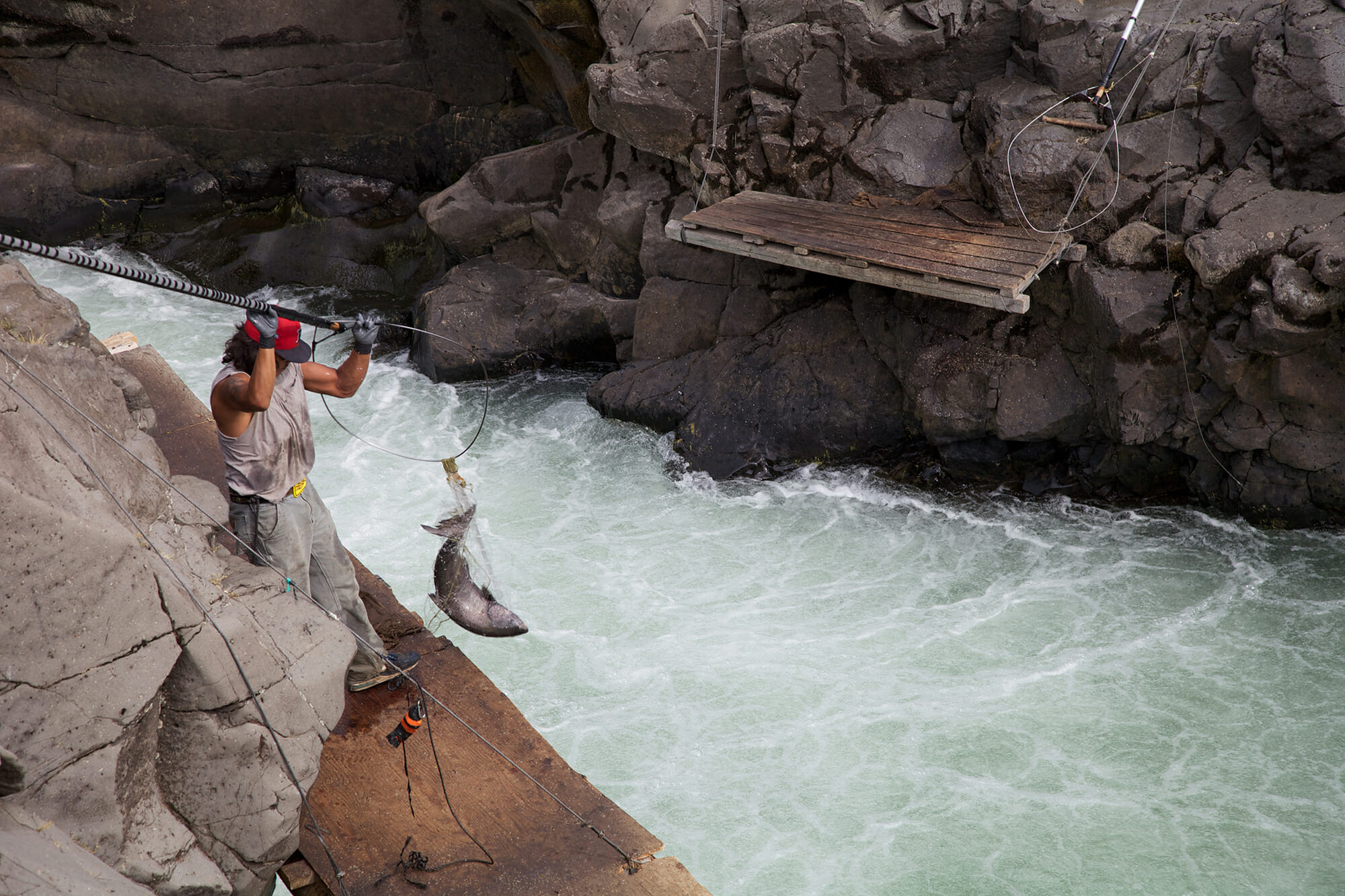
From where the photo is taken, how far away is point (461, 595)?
4.72 metres

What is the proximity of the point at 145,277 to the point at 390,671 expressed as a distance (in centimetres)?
194

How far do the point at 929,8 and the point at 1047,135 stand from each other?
153 centimetres

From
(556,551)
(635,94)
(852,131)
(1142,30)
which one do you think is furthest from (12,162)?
(1142,30)

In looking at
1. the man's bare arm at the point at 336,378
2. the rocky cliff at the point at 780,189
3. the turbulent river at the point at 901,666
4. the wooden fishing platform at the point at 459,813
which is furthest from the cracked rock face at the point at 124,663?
the rocky cliff at the point at 780,189

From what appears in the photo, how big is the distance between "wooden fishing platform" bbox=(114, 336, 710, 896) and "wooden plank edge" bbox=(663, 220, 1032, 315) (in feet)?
14.6

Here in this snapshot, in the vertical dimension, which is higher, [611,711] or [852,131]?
[852,131]

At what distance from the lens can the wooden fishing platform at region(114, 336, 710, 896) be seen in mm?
3516

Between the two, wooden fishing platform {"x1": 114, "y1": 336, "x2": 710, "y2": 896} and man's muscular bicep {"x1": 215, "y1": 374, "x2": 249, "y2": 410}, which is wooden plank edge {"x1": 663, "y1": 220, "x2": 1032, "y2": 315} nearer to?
wooden fishing platform {"x1": 114, "y1": 336, "x2": 710, "y2": 896}

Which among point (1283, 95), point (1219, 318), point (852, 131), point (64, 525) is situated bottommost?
point (64, 525)

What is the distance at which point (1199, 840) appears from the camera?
519cm

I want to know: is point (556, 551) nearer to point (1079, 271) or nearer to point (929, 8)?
point (1079, 271)

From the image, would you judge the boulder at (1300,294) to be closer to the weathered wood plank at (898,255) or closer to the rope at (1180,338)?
the rope at (1180,338)

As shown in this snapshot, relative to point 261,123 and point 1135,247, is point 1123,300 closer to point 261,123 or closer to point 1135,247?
point 1135,247

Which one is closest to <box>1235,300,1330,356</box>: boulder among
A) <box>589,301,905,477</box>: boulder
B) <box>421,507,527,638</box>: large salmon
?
<box>589,301,905,477</box>: boulder
